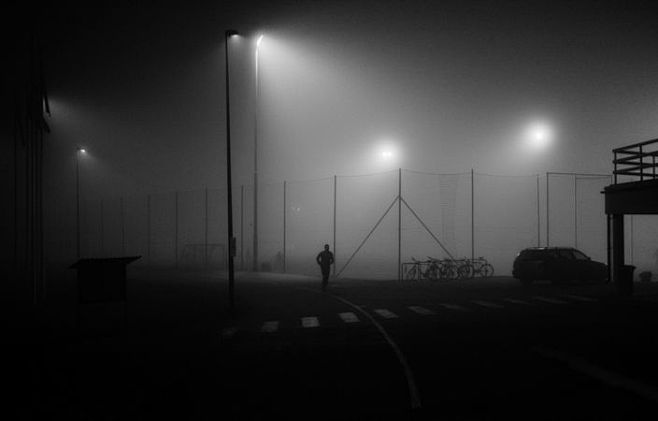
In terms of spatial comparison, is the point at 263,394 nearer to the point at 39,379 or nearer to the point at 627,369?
the point at 39,379

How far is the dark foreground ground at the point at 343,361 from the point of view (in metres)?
6.35

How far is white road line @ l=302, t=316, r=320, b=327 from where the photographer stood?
12.9m

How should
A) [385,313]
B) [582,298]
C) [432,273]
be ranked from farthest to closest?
[432,273], [582,298], [385,313]

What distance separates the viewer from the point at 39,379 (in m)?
8.04

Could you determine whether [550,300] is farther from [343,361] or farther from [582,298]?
[343,361]

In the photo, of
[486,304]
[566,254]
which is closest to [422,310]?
[486,304]

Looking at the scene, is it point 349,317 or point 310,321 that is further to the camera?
point 349,317

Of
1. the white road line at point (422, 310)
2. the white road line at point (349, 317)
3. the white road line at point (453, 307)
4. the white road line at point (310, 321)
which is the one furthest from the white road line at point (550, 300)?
the white road line at point (310, 321)

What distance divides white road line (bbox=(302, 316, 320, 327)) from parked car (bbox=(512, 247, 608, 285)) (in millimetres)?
13037

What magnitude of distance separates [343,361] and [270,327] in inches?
176

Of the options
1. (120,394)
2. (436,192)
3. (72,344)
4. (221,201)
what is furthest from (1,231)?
(120,394)

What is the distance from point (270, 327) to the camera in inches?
505

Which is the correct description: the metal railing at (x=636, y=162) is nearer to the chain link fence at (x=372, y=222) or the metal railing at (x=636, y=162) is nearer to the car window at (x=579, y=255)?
the car window at (x=579, y=255)

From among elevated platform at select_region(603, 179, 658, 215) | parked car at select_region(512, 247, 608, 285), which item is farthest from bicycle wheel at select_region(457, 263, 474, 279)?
elevated platform at select_region(603, 179, 658, 215)
